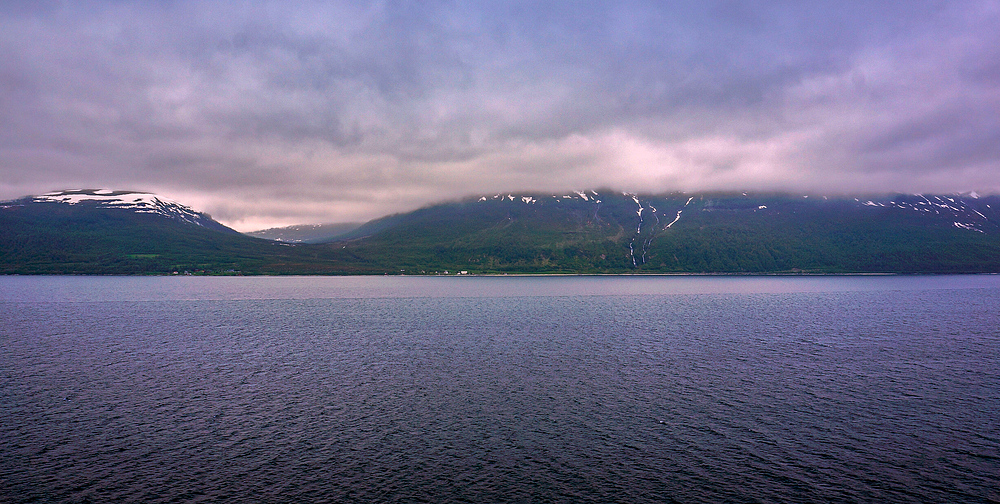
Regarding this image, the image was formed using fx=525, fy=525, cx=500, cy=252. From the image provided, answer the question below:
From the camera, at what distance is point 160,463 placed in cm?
3906

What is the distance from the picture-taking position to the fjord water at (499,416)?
35844 mm

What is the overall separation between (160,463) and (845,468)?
5055cm

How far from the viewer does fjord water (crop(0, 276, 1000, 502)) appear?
35844 mm

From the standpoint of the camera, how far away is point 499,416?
50562mm

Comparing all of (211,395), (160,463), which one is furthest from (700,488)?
(211,395)

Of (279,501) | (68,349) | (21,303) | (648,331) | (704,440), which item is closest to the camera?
(279,501)

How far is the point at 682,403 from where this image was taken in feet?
178

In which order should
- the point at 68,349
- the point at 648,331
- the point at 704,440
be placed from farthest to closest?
the point at 648,331
the point at 68,349
the point at 704,440

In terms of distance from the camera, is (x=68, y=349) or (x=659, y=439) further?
(x=68, y=349)

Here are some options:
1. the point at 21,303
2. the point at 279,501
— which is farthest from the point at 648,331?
the point at 21,303

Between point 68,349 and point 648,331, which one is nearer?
point 68,349

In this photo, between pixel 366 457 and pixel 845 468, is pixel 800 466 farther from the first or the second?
pixel 366 457

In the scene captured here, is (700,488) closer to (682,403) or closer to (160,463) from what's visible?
(682,403)

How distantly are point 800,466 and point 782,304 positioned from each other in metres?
154
